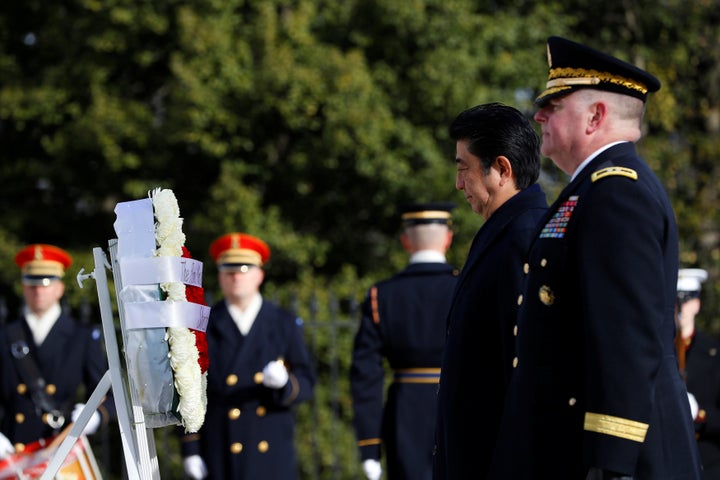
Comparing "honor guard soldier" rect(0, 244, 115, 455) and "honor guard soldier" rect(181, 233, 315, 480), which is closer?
"honor guard soldier" rect(181, 233, 315, 480)

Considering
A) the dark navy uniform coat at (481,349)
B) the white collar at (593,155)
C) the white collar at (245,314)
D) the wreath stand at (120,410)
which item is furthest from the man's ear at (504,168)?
the white collar at (245,314)

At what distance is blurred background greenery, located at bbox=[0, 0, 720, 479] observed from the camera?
41.1 ft

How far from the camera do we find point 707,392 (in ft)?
20.5

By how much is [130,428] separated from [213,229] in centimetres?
937

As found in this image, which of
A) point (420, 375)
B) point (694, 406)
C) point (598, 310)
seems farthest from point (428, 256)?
point (598, 310)

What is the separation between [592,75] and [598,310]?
0.71 meters

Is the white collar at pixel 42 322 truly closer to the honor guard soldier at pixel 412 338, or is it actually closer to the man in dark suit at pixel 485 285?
the honor guard soldier at pixel 412 338

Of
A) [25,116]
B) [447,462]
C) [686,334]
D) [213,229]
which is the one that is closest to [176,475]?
[213,229]

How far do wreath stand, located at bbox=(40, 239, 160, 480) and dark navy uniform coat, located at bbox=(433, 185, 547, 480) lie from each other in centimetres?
95

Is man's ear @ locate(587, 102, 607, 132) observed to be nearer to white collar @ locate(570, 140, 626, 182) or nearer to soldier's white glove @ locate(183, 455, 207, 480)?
white collar @ locate(570, 140, 626, 182)

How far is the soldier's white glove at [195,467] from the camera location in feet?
22.0

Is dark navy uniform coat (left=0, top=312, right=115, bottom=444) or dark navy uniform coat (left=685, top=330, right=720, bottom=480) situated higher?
dark navy uniform coat (left=0, top=312, right=115, bottom=444)

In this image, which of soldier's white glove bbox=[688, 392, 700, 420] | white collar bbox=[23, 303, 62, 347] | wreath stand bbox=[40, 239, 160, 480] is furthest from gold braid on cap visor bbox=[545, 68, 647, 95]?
white collar bbox=[23, 303, 62, 347]

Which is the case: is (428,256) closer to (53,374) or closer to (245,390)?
(245,390)
